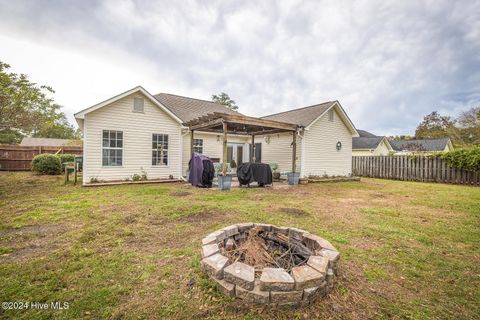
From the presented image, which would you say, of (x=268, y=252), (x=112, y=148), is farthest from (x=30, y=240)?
(x=112, y=148)

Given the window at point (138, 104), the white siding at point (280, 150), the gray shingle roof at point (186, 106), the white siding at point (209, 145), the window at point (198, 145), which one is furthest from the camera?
the gray shingle roof at point (186, 106)

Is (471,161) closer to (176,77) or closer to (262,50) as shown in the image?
(262,50)

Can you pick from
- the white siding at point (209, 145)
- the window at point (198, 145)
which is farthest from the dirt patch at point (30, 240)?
the window at point (198, 145)

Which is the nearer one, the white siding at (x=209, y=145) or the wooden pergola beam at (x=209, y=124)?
the wooden pergola beam at (x=209, y=124)

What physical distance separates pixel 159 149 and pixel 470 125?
36325mm

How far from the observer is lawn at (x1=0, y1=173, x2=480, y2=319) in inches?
73.8

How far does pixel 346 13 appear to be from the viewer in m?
8.52

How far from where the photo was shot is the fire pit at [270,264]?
5.99ft

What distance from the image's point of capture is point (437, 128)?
32.6 meters

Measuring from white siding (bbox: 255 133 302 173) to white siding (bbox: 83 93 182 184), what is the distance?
19.9ft

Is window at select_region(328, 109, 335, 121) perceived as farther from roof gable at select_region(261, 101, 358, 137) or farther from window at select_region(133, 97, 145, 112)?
window at select_region(133, 97, 145, 112)

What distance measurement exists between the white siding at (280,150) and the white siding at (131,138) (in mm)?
6052

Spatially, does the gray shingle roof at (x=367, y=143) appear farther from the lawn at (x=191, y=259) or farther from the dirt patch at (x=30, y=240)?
the dirt patch at (x=30, y=240)

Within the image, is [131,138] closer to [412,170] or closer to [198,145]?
[198,145]
